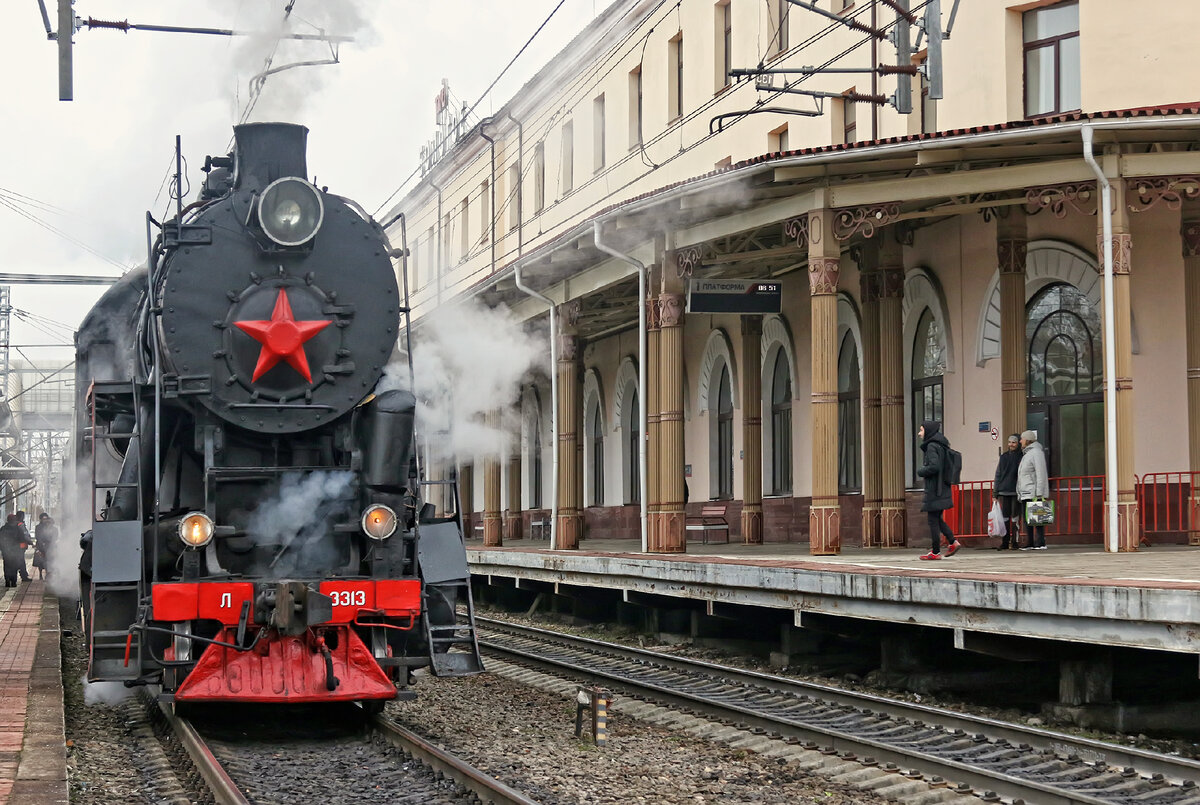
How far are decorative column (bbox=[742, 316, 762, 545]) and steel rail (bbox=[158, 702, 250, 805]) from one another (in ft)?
44.1

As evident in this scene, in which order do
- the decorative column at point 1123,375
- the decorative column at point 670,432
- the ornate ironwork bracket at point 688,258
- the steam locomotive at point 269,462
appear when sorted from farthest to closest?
the decorative column at point 670,432 → the ornate ironwork bracket at point 688,258 → the decorative column at point 1123,375 → the steam locomotive at point 269,462

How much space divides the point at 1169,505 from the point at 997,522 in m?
1.75

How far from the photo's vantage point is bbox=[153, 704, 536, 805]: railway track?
23.9 ft

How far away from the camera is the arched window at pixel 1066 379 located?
16.0 m

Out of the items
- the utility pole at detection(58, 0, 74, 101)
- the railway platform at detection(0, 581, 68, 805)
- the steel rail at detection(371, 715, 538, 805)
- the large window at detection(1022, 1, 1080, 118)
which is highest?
the large window at detection(1022, 1, 1080, 118)

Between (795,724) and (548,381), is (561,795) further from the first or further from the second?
(548,381)

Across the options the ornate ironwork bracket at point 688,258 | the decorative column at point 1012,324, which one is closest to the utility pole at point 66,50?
the ornate ironwork bracket at point 688,258

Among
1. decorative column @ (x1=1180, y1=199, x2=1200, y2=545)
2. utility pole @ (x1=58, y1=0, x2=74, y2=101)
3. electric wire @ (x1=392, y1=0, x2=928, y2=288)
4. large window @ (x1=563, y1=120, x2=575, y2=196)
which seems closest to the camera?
utility pole @ (x1=58, y1=0, x2=74, y2=101)

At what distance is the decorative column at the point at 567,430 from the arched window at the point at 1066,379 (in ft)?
21.2

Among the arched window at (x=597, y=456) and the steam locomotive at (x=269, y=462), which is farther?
the arched window at (x=597, y=456)

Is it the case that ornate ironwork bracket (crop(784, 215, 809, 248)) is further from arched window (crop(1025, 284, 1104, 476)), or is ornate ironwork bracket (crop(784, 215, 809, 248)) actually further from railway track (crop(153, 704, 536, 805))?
railway track (crop(153, 704, 536, 805))

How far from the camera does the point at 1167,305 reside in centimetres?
1535

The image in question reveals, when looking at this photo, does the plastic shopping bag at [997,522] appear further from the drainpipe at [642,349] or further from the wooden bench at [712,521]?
the wooden bench at [712,521]

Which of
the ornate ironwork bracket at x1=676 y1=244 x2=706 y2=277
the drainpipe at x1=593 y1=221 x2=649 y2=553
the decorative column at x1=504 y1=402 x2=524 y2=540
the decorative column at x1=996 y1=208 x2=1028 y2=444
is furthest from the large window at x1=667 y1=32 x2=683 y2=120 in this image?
the decorative column at x1=996 y1=208 x2=1028 y2=444
